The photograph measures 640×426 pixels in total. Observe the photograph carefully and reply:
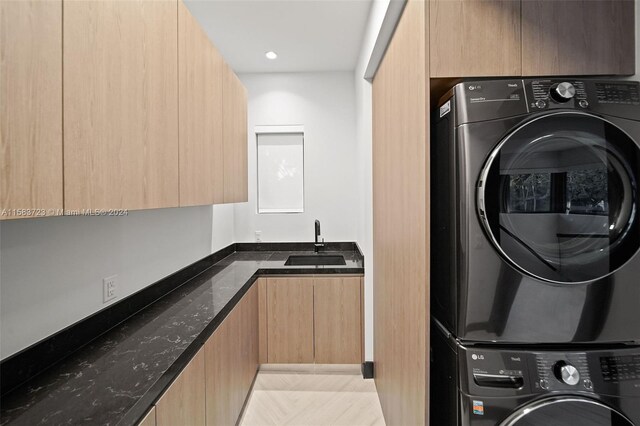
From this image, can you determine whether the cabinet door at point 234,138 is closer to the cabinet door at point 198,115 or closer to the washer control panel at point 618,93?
the cabinet door at point 198,115

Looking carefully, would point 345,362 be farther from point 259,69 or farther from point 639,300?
point 259,69

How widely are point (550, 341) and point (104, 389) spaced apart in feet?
4.75

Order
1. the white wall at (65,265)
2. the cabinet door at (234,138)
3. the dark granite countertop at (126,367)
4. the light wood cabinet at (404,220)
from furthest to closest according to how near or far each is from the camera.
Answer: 1. the cabinet door at (234,138)
2. the light wood cabinet at (404,220)
3. the white wall at (65,265)
4. the dark granite countertop at (126,367)

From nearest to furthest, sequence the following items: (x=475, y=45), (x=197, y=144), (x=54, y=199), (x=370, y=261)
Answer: (x=54, y=199), (x=475, y=45), (x=197, y=144), (x=370, y=261)

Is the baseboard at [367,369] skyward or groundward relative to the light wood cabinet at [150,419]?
groundward

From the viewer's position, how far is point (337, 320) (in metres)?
2.91

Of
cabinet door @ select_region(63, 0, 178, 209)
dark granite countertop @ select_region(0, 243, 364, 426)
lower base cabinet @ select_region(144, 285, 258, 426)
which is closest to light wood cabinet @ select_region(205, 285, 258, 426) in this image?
lower base cabinet @ select_region(144, 285, 258, 426)

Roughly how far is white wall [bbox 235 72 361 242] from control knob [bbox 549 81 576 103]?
2505 millimetres

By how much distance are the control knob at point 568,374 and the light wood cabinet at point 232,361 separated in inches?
54.5

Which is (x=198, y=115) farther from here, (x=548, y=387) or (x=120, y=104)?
(x=548, y=387)

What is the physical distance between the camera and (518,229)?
3.79 ft

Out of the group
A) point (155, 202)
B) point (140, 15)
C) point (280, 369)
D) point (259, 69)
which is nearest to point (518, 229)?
point (155, 202)

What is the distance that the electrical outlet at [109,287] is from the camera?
5.09ft

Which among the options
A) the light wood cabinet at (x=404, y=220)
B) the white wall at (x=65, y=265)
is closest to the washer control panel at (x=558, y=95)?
the light wood cabinet at (x=404, y=220)
